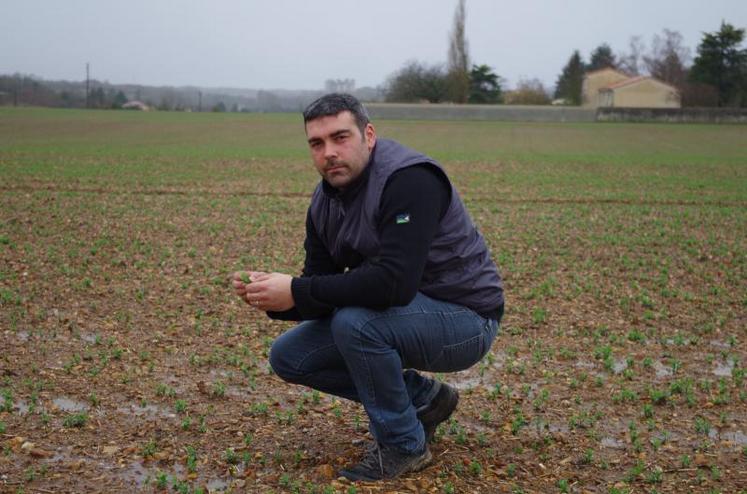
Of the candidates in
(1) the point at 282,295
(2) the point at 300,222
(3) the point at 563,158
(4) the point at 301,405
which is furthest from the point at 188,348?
(3) the point at 563,158

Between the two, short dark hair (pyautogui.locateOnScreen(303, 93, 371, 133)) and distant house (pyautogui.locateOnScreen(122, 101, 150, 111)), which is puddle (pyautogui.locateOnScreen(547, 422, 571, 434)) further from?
distant house (pyautogui.locateOnScreen(122, 101, 150, 111))

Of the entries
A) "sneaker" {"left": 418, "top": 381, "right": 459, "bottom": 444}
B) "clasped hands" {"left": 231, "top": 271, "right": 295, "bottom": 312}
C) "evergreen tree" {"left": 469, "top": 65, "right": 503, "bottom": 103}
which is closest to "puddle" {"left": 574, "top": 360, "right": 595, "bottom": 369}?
"sneaker" {"left": 418, "top": 381, "right": 459, "bottom": 444}

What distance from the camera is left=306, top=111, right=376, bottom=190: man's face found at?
414 centimetres

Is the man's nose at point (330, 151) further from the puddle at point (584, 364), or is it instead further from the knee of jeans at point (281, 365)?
the puddle at point (584, 364)

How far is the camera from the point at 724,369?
6.64 metres

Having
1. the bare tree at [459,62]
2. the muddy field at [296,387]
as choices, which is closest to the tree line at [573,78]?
the bare tree at [459,62]

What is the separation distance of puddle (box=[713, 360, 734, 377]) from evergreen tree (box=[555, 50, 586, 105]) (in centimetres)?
10818

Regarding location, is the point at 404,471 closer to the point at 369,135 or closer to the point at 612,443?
the point at 612,443

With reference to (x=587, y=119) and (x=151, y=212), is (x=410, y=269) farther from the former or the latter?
(x=587, y=119)

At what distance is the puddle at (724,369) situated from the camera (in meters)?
6.50

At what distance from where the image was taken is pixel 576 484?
4.40 metres

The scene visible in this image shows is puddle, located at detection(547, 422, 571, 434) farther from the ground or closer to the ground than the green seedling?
closer to the ground

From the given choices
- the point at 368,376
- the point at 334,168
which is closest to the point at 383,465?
the point at 368,376

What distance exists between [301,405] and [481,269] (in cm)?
171
